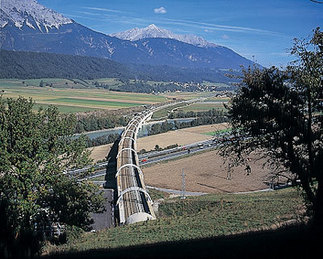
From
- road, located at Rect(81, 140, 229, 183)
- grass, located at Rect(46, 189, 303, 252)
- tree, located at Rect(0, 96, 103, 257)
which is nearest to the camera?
grass, located at Rect(46, 189, 303, 252)

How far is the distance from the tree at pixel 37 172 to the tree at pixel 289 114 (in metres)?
5.75

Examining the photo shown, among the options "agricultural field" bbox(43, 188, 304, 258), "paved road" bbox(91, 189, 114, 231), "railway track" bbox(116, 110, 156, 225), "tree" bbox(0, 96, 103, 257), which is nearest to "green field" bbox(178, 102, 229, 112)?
"railway track" bbox(116, 110, 156, 225)

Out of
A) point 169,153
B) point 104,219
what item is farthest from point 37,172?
point 169,153

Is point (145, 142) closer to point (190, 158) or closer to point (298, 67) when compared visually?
point (190, 158)

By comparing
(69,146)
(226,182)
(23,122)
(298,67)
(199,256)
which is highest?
(298,67)

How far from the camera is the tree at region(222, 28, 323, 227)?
713 centimetres

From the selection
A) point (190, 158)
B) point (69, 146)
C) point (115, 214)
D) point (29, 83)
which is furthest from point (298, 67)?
point (29, 83)

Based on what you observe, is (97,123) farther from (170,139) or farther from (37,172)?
(37,172)

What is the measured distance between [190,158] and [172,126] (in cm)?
2597

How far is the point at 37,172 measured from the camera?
1055 cm

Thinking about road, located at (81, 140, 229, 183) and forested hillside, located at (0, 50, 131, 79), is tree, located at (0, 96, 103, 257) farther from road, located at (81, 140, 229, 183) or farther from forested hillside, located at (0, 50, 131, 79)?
forested hillside, located at (0, 50, 131, 79)

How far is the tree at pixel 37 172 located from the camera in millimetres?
10305

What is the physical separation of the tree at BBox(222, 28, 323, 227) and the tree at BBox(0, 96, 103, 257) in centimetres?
575

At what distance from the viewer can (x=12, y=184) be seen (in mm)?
10211
